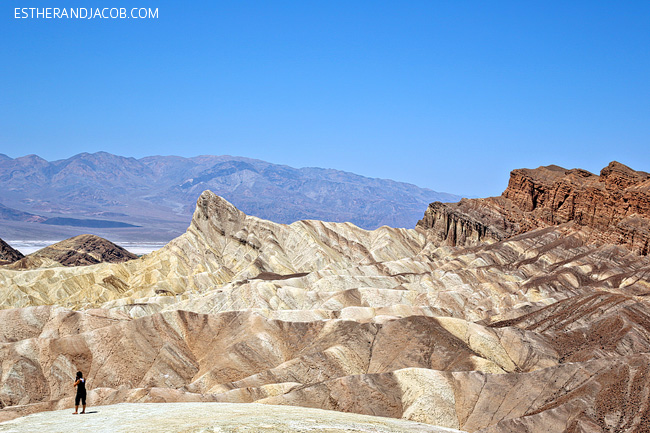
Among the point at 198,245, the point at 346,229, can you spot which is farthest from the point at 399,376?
the point at 346,229

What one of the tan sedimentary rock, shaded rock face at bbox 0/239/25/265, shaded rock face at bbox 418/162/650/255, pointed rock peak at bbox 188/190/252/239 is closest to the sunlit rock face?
shaded rock face at bbox 418/162/650/255

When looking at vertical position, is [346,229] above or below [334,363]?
above

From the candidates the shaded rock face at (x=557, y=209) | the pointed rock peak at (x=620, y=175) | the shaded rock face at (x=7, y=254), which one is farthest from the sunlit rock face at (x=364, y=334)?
the shaded rock face at (x=7, y=254)

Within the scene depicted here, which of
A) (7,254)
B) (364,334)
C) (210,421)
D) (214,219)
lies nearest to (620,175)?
(214,219)

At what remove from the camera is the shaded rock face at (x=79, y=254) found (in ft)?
494

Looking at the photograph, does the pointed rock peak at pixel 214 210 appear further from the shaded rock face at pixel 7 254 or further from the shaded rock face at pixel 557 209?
the shaded rock face at pixel 7 254

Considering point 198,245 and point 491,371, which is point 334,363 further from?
point 198,245

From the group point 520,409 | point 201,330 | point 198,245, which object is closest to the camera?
point 520,409

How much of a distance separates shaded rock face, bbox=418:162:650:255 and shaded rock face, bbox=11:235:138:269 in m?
82.1

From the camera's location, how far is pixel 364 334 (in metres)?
64.4

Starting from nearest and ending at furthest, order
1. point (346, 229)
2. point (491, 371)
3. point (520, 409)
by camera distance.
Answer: point (520, 409), point (491, 371), point (346, 229)

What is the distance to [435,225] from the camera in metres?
146

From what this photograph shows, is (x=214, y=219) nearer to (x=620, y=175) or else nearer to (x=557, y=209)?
(x=557, y=209)

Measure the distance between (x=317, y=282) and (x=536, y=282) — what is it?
3238 cm
